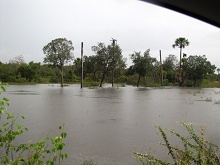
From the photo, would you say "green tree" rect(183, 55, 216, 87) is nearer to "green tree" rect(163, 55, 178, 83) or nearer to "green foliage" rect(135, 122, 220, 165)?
"green tree" rect(163, 55, 178, 83)

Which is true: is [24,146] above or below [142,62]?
below

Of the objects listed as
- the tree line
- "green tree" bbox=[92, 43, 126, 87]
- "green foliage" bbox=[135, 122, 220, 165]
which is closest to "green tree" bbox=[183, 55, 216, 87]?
the tree line

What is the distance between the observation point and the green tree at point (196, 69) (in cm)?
3378

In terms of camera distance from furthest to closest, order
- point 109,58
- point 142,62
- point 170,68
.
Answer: point 170,68 < point 142,62 < point 109,58

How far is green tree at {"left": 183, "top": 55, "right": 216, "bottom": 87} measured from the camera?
33.8 m

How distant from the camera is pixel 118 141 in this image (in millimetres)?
4152

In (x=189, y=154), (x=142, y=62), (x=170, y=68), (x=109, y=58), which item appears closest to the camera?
(x=189, y=154)

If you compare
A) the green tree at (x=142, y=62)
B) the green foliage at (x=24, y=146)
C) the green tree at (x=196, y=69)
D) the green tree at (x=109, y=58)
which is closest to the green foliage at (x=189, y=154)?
the green foliage at (x=24, y=146)

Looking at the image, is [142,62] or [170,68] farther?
[170,68]

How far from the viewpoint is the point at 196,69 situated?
34.0 metres

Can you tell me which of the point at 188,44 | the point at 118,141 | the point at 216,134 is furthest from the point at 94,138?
the point at 188,44

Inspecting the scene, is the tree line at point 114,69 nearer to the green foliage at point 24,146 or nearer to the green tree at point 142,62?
the green tree at point 142,62

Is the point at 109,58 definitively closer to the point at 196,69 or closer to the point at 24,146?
the point at 196,69

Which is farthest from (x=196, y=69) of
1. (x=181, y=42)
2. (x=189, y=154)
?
(x=189, y=154)
